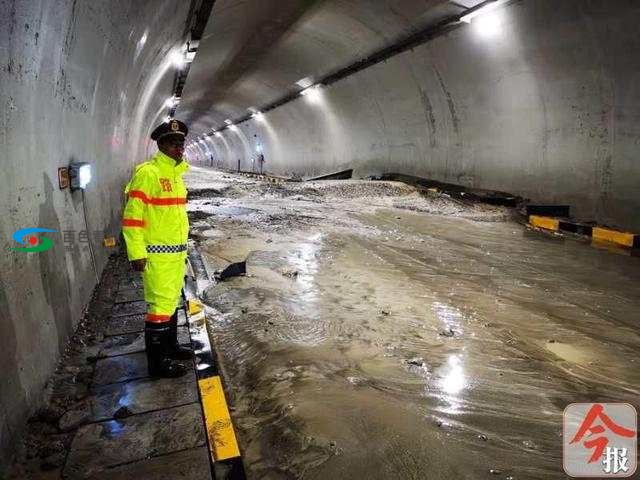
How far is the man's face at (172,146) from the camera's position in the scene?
3.10 metres

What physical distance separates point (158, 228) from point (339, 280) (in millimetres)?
2894

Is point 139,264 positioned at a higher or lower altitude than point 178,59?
lower

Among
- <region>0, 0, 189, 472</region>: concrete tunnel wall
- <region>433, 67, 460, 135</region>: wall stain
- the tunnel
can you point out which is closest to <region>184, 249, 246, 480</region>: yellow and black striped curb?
the tunnel

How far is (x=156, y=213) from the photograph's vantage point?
306 cm

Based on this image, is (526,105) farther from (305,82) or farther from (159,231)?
(159,231)

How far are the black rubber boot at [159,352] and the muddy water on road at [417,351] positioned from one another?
43 centimetres

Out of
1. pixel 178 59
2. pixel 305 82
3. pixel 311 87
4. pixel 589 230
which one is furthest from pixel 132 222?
pixel 311 87

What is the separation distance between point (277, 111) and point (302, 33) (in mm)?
10612

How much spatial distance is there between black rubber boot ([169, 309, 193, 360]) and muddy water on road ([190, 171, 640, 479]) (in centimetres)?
34

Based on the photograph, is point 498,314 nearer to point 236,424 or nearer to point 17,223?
point 236,424

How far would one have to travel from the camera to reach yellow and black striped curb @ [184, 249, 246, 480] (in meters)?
2.42

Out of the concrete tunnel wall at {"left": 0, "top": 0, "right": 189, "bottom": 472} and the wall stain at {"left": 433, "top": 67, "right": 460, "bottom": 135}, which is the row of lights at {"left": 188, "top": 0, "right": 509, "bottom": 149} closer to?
the wall stain at {"left": 433, "top": 67, "right": 460, "bottom": 135}

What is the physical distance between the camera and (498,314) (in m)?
4.48

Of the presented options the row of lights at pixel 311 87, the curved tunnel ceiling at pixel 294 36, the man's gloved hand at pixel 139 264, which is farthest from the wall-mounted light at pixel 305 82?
the man's gloved hand at pixel 139 264
